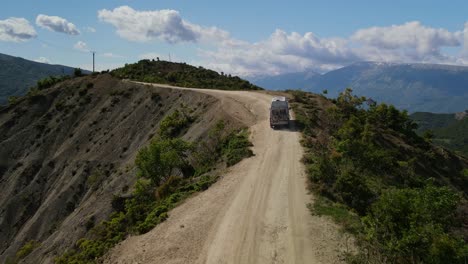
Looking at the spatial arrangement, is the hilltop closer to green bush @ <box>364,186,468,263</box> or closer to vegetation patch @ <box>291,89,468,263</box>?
vegetation patch @ <box>291,89,468,263</box>

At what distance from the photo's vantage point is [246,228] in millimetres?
20672

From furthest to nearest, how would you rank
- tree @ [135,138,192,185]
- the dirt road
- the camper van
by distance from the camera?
1. the camper van
2. tree @ [135,138,192,185]
3. the dirt road

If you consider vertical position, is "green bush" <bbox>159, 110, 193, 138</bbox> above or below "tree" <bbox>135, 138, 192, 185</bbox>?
above

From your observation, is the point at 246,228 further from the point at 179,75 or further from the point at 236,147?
the point at 179,75

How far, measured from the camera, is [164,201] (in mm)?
27156

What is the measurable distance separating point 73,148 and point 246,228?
174 ft

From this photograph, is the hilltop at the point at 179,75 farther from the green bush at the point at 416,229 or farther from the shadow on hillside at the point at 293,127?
the green bush at the point at 416,229

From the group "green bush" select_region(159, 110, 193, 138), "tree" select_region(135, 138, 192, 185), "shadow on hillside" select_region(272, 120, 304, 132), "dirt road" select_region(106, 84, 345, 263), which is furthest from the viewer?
"green bush" select_region(159, 110, 193, 138)

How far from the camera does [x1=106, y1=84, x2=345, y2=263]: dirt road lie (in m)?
18.4

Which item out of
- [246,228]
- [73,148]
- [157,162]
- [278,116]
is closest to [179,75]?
[73,148]

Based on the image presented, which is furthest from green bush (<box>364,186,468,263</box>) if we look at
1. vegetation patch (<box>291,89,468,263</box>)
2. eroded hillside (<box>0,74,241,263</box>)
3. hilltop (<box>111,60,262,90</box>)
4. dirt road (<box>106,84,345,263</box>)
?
hilltop (<box>111,60,262,90</box>)

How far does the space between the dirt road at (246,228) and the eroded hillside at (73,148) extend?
15.2m

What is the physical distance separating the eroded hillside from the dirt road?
15158 mm

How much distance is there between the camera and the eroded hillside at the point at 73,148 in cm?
4631
